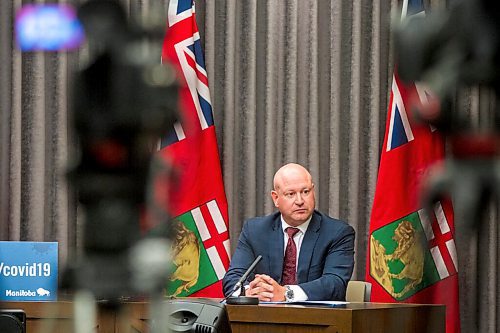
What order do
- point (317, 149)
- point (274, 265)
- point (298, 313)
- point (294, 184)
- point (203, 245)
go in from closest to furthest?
point (298, 313)
point (274, 265)
point (294, 184)
point (203, 245)
point (317, 149)

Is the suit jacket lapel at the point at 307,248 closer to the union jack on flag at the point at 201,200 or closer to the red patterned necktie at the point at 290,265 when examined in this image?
the red patterned necktie at the point at 290,265

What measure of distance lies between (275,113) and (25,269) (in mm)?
2063

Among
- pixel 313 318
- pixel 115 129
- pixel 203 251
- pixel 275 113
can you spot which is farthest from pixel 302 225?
→ pixel 115 129

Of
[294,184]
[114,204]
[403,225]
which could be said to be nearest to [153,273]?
[114,204]

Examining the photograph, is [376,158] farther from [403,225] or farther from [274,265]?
[274,265]

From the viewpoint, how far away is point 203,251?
17.8 ft

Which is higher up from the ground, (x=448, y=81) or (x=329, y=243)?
(x=329, y=243)

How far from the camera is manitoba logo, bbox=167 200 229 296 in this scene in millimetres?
5406

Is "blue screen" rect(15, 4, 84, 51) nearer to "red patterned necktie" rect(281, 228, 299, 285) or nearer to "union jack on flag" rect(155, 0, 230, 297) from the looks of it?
"red patterned necktie" rect(281, 228, 299, 285)

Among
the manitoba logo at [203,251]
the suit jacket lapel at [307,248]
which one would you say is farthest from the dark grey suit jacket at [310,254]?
the manitoba logo at [203,251]

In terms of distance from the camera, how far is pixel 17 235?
5.85 metres

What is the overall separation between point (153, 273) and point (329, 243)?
4.50m

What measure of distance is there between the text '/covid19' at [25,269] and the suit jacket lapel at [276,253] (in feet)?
3.51

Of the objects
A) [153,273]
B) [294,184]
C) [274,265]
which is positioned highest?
[294,184]
